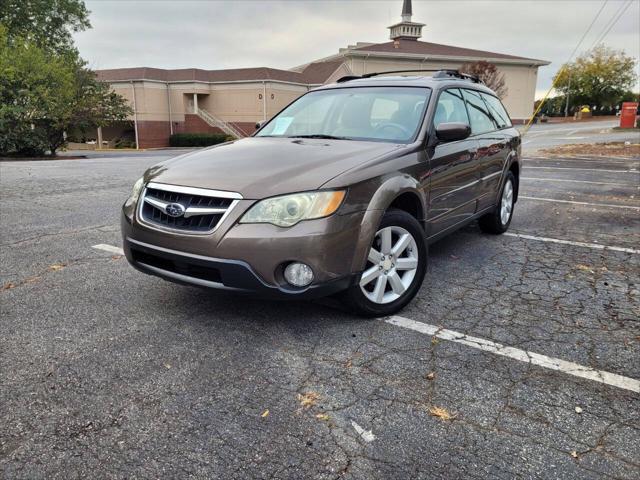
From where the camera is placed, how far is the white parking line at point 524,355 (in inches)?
112

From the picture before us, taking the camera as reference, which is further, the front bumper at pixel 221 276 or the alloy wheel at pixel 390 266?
the alloy wheel at pixel 390 266

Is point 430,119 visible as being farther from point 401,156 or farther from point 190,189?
point 190,189

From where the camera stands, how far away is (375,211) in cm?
334

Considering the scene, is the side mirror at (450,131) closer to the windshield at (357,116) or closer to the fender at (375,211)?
the windshield at (357,116)

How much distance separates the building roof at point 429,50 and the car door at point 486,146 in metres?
43.9

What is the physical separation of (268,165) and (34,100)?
2576 cm

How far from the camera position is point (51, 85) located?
26094mm

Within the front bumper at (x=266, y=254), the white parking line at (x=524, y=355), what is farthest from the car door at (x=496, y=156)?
the front bumper at (x=266, y=254)

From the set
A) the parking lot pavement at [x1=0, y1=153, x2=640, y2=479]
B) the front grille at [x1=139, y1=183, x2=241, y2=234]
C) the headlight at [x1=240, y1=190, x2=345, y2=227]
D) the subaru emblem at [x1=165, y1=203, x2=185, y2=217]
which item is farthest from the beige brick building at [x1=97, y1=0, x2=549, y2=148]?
the headlight at [x1=240, y1=190, x2=345, y2=227]

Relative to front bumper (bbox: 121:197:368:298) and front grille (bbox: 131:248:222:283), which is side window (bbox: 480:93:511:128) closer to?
front bumper (bbox: 121:197:368:298)

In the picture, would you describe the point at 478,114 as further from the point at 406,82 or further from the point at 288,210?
the point at 288,210

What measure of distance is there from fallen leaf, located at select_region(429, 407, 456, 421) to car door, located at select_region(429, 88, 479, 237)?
194 cm

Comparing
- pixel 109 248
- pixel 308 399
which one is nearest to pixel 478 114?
pixel 308 399

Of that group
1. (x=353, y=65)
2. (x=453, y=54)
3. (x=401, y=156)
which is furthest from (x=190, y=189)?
(x=453, y=54)
